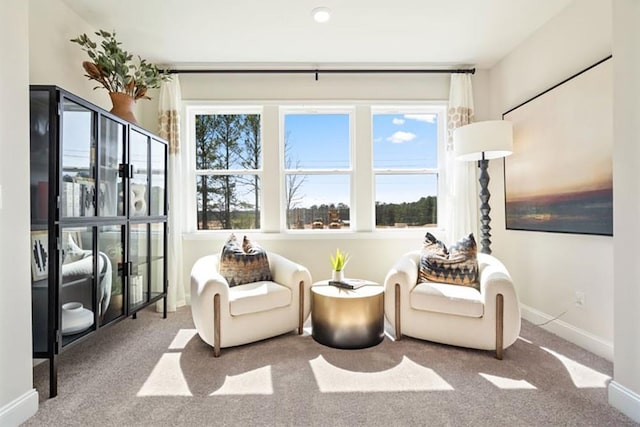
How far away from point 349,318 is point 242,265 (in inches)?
42.0

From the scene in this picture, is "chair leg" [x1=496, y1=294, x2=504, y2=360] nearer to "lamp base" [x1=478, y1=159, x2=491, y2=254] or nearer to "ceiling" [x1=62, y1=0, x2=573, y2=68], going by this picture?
"lamp base" [x1=478, y1=159, x2=491, y2=254]

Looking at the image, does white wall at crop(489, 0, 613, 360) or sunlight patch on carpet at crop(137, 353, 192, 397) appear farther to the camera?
white wall at crop(489, 0, 613, 360)

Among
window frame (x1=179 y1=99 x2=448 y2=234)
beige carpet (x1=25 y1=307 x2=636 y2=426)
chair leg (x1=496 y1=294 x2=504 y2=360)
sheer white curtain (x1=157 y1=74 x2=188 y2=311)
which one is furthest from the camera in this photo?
window frame (x1=179 y1=99 x2=448 y2=234)

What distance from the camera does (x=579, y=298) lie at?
2.49m

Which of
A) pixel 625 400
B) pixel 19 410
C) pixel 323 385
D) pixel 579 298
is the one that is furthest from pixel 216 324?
pixel 579 298

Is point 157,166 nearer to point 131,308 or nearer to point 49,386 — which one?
point 131,308

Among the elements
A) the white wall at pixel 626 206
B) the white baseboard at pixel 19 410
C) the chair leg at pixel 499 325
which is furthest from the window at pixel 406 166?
the white baseboard at pixel 19 410

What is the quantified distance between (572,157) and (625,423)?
1.81m

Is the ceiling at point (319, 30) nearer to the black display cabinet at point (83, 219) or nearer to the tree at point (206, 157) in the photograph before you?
the tree at point (206, 157)

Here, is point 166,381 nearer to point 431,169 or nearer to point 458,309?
point 458,309

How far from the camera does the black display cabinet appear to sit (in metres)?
1.85

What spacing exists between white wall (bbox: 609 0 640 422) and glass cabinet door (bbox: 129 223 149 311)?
10.9 feet

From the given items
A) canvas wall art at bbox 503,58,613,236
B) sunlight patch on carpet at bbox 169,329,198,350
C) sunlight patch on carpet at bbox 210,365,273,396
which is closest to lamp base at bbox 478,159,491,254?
canvas wall art at bbox 503,58,613,236

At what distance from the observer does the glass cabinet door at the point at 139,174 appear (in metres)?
2.68
